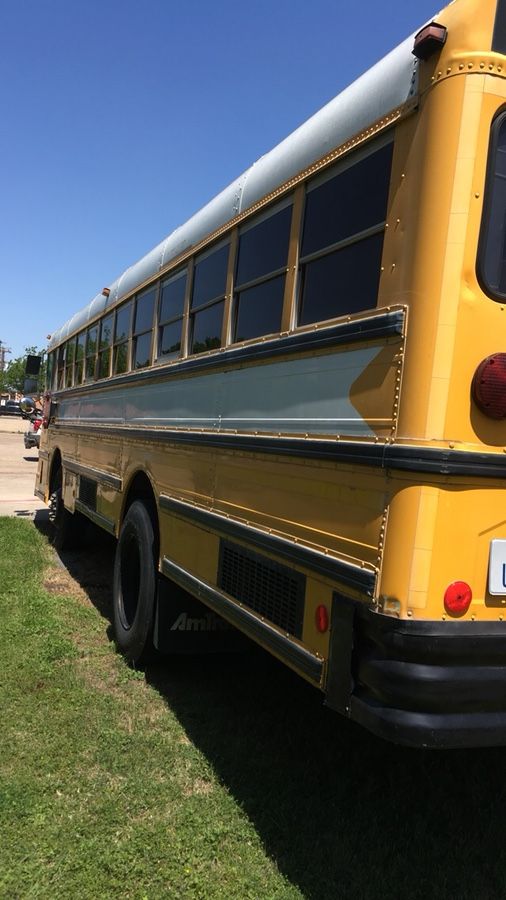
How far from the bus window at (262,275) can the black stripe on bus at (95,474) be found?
2.21 meters

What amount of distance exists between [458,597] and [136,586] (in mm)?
3139

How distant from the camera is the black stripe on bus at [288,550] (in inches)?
88.6

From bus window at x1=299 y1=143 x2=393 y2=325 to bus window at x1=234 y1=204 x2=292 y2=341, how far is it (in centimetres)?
19

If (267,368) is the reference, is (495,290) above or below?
above

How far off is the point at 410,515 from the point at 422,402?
0.34m

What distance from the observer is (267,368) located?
9.96 ft

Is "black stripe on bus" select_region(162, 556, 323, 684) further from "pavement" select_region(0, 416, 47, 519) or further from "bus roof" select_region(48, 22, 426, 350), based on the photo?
"pavement" select_region(0, 416, 47, 519)

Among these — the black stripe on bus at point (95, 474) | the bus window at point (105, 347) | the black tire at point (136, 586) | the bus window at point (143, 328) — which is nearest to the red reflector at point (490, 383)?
the black tire at point (136, 586)

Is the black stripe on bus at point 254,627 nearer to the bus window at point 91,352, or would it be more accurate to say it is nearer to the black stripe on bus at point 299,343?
the black stripe on bus at point 299,343

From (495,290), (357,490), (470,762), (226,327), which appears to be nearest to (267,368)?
(226,327)

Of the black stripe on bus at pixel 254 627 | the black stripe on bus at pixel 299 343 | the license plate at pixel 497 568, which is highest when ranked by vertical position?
the black stripe on bus at pixel 299 343

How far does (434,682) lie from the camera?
2061 millimetres

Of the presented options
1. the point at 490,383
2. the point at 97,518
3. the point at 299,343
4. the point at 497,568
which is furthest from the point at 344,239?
the point at 97,518

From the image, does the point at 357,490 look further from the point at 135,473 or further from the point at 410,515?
the point at 135,473
